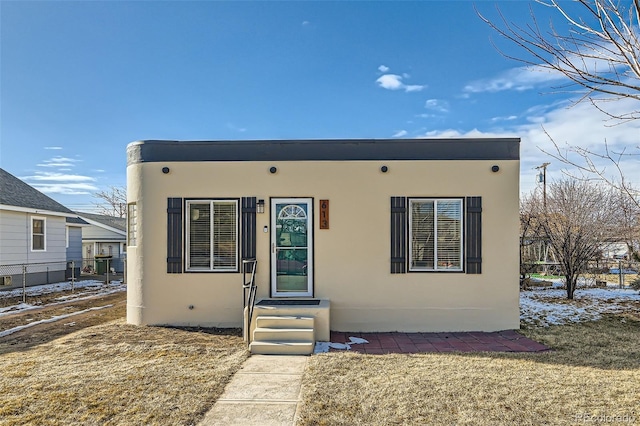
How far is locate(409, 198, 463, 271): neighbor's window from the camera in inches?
274

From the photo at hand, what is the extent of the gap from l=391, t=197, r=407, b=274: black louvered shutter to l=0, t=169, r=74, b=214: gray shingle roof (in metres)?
13.0

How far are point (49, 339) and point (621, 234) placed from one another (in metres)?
16.1

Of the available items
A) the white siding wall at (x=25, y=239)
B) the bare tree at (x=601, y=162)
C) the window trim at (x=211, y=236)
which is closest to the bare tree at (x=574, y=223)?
the bare tree at (x=601, y=162)

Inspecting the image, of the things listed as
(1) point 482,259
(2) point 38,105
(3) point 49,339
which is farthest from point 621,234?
(2) point 38,105

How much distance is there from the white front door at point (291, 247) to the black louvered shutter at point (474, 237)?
2961mm

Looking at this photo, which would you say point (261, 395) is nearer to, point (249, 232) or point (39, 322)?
point (249, 232)

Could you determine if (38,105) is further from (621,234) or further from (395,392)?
(621,234)

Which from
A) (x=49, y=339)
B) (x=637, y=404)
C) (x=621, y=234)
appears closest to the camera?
(x=637, y=404)

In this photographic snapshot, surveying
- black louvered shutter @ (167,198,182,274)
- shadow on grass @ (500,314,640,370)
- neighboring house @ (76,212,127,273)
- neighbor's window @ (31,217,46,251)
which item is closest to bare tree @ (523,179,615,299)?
shadow on grass @ (500,314,640,370)

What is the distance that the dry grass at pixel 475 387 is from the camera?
11.2 feet

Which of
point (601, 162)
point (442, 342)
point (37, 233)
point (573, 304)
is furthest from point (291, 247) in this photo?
point (37, 233)

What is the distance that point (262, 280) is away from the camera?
698 cm

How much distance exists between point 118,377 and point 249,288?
2513 millimetres

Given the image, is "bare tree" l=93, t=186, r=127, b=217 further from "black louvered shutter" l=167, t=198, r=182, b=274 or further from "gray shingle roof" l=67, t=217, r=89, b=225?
"black louvered shutter" l=167, t=198, r=182, b=274
